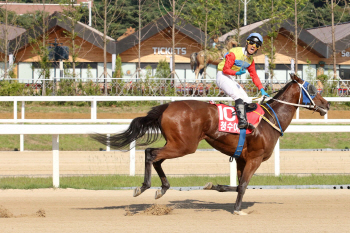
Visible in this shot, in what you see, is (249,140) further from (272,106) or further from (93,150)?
(93,150)

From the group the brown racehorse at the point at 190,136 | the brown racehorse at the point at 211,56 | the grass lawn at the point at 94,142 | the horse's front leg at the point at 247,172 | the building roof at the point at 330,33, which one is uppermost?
the building roof at the point at 330,33

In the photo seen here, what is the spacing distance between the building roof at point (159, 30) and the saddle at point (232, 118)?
58.0 feet

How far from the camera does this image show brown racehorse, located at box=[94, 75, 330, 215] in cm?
473

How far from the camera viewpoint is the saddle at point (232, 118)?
4.84 metres

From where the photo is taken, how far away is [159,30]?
76.9 feet

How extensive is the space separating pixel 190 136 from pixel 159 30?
19.2 m

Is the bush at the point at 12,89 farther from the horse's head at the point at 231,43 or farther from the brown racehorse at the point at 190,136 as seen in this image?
the brown racehorse at the point at 190,136

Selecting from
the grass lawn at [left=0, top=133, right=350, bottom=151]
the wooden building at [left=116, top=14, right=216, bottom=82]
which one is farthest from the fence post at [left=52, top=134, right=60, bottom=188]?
the wooden building at [left=116, top=14, right=216, bottom=82]

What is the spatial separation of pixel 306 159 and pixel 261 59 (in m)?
18.2

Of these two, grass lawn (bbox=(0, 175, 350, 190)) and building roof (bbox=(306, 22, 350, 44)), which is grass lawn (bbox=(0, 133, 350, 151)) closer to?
grass lawn (bbox=(0, 175, 350, 190))

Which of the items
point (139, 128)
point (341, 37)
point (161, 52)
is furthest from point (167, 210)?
point (341, 37)

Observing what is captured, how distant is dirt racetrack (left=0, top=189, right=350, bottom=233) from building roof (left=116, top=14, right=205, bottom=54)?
56.0 ft

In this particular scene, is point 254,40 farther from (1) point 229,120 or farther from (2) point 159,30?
(2) point 159,30

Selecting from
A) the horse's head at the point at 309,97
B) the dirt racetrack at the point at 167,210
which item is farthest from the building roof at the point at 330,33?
the horse's head at the point at 309,97
